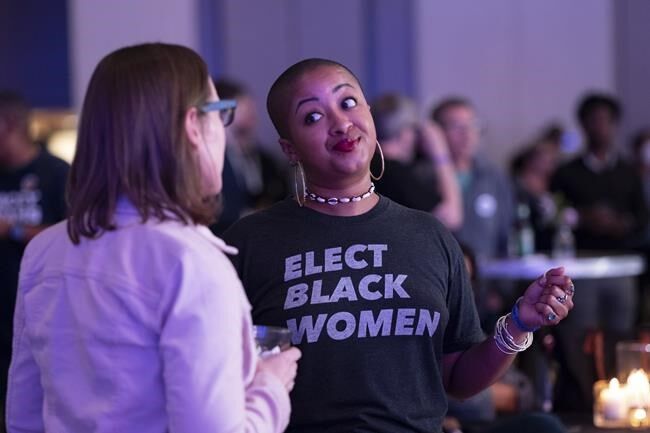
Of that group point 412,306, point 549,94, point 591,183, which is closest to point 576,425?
point 412,306

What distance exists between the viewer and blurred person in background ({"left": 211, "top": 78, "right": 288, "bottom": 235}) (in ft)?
15.2

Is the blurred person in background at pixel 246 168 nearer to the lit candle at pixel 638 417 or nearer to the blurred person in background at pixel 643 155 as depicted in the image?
the lit candle at pixel 638 417

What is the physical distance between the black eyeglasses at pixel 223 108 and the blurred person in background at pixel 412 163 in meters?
0.62

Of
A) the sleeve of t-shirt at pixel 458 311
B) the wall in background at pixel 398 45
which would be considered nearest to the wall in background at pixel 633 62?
the wall in background at pixel 398 45

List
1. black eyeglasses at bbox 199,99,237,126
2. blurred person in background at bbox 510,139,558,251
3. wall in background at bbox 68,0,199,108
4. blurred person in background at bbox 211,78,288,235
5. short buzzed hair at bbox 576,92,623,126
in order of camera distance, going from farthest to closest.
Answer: wall in background at bbox 68,0,199,108 → short buzzed hair at bbox 576,92,623,126 → blurred person in background at bbox 510,139,558,251 → blurred person in background at bbox 211,78,288,235 → black eyeglasses at bbox 199,99,237,126

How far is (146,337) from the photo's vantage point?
163 cm

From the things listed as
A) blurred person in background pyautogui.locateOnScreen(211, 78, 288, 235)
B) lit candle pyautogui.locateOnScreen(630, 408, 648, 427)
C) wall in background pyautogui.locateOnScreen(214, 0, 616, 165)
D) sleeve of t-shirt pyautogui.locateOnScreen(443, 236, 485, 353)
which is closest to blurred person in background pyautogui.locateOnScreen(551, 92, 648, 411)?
wall in background pyautogui.locateOnScreen(214, 0, 616, 165)

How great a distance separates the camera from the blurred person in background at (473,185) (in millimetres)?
5418

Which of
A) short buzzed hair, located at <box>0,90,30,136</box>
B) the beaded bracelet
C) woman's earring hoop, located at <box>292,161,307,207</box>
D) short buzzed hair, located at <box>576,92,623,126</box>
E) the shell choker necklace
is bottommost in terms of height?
short buzzed hair, located at <box>576,92,623,126</box>

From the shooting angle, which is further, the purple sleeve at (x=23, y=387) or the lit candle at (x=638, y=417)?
the lit candle at (x=638, y=417)

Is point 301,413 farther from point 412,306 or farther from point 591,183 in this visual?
point 591,183

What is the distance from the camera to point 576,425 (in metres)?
2.99

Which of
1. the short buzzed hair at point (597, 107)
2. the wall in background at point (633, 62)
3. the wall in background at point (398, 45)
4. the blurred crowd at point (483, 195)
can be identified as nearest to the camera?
the blurred crowd at point (483, 195)

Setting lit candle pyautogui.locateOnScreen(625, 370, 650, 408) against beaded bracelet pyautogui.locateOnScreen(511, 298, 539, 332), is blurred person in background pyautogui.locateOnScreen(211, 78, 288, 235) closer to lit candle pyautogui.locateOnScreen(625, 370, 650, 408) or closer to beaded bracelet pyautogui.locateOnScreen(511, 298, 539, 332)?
lit candle pyautogui.locateOnScreen(625, 370, 650, 408)
